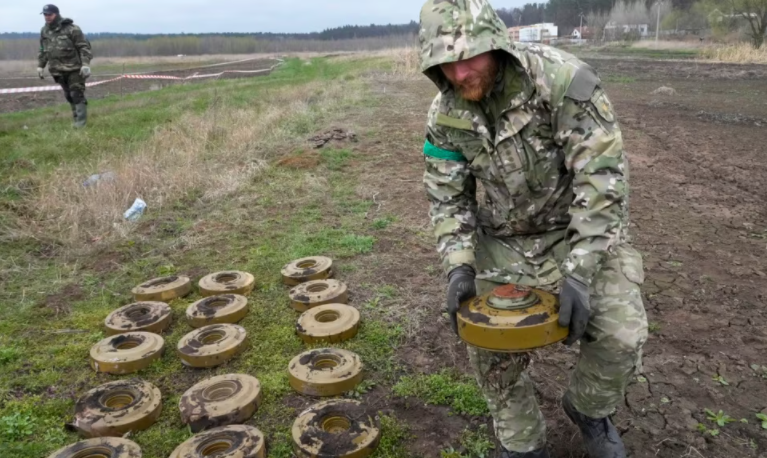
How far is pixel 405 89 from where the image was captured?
65.1 ft

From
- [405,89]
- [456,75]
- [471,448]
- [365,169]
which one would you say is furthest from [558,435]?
[405,89]

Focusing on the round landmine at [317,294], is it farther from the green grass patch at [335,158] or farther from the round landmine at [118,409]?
the green grass patch at [335,158]

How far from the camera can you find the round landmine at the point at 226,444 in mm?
2871

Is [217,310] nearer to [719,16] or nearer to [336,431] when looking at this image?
[336,431]

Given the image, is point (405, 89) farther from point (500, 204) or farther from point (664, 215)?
point (500, 204)

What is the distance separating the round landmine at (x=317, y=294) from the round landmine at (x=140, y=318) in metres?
0.96

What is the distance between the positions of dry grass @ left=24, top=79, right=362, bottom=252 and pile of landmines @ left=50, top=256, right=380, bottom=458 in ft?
7.35

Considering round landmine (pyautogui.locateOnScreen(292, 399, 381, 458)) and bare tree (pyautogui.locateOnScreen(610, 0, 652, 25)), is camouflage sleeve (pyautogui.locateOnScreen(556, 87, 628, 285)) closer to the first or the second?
round landmine (pyautogui.locateOnScreen(292, 399, 381, 458))

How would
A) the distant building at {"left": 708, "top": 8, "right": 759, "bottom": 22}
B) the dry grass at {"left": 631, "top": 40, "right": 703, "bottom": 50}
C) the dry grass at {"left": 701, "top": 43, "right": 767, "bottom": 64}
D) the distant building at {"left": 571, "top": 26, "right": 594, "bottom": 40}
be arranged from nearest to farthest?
the dry grass at {"left": 701, "top": 43, "right": 767, "bottom": 64}
the distant building at {"left": 708, "top": 8, "right": 759, "bottom": 22}
the dry grass at {"left": 631, "top": 40, "right": 703, "bottom": 50}
the distant building at {"left": 571, "top": 26, "right": 594, "bottom": 40}

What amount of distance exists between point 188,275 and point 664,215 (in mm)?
4986

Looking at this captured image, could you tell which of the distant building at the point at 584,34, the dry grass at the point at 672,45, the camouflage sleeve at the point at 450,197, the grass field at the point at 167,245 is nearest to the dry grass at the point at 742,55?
the dry grass at the point at 672,45

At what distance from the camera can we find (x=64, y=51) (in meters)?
12.1

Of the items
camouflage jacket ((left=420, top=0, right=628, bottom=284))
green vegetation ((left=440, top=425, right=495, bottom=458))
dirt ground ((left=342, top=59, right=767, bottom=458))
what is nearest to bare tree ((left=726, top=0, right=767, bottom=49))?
dirt ground ((left=342, top=59, right=767, bottom=458))

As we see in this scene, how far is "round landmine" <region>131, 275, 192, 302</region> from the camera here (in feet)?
15.8
